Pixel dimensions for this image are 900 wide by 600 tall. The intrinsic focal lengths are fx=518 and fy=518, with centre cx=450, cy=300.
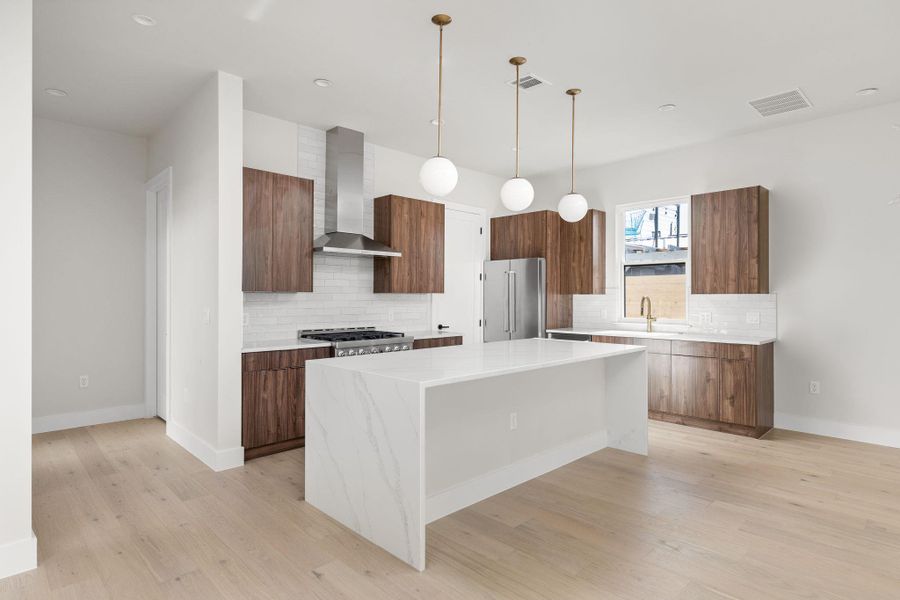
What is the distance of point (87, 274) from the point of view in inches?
192

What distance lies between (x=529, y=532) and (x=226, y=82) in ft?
11.6

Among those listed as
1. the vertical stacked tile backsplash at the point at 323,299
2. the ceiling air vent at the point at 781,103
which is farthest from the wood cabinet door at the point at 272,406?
the ceiling air vent at the point at 781,103

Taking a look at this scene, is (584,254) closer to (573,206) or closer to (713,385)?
(713,385)

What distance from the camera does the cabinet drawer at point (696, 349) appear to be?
4.64 meters

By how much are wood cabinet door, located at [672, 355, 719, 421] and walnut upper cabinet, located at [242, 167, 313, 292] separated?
347 cm

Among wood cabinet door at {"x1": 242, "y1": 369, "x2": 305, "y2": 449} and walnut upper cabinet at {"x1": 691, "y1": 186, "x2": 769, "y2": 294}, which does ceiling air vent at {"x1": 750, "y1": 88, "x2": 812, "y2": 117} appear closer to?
walnut upper cabinet at {"x1": 691, "y1": 186, "x2": 769, "y2": 294}

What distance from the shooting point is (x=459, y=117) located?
4.54m

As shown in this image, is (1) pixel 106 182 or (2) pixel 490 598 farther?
(1) pixel 106 182

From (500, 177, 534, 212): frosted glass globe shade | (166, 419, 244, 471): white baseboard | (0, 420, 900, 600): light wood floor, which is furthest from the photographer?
(166, 419, 244, 471): white baseboard

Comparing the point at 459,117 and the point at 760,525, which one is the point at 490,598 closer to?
the point at 760,525

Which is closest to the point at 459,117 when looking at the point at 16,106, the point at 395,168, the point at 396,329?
the point at 395,168

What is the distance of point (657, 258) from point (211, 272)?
446 centimetres

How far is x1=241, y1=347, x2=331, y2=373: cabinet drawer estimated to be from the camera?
12.6 feet

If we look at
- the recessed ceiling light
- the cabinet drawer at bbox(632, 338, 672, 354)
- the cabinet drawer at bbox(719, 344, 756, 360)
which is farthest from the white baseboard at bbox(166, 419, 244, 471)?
the cabinet drawer at bbox(719, 344, 756, 360)
